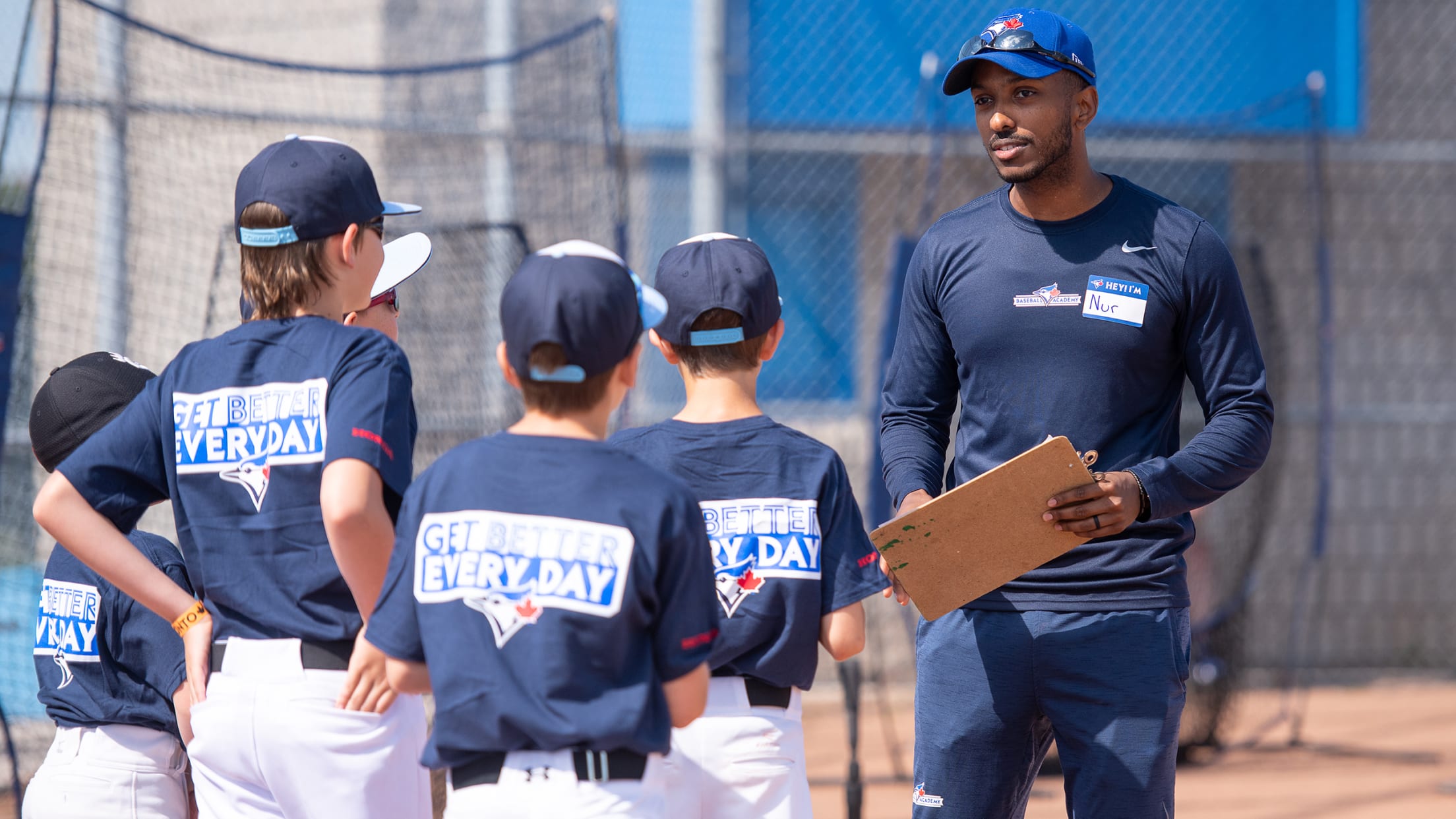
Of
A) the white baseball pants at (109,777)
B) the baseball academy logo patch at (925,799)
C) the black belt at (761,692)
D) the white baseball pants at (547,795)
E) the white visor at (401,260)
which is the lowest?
the baseball academy logo patch at (925,799)

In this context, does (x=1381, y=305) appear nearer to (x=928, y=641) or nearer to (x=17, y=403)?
(x=928, y=641)

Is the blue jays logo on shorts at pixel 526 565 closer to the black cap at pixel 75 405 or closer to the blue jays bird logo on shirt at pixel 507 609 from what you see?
the blue jays bird logo on shirt at pixel 507 609

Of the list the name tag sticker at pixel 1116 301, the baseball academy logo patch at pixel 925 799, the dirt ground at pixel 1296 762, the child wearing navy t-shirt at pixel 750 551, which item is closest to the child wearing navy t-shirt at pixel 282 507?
the child wearing navy t-shirt at pixel 750 551

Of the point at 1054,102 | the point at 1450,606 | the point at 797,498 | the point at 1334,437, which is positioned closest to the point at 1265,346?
the point at 1334,437

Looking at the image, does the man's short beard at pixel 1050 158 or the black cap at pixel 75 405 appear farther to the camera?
the black cap at pixel 75 405

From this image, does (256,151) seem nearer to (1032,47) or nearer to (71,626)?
(71,626)

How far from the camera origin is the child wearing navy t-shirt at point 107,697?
2.75 metres

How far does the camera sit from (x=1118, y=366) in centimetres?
271

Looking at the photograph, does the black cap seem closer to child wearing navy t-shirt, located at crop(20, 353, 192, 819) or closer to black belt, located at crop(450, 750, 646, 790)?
child wearing navy t-shirt, located at crop(20, 353, 192, 819)

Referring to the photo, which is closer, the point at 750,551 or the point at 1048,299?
the point at 750,551

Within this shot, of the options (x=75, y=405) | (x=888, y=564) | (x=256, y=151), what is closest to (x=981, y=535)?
(x=888, y=564)

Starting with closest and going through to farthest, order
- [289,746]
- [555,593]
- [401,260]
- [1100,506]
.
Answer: [555,593]
[289,746]
[1100,506]
[401,260]

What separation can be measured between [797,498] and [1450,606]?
842 cm

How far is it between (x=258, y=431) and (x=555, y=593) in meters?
0.73
